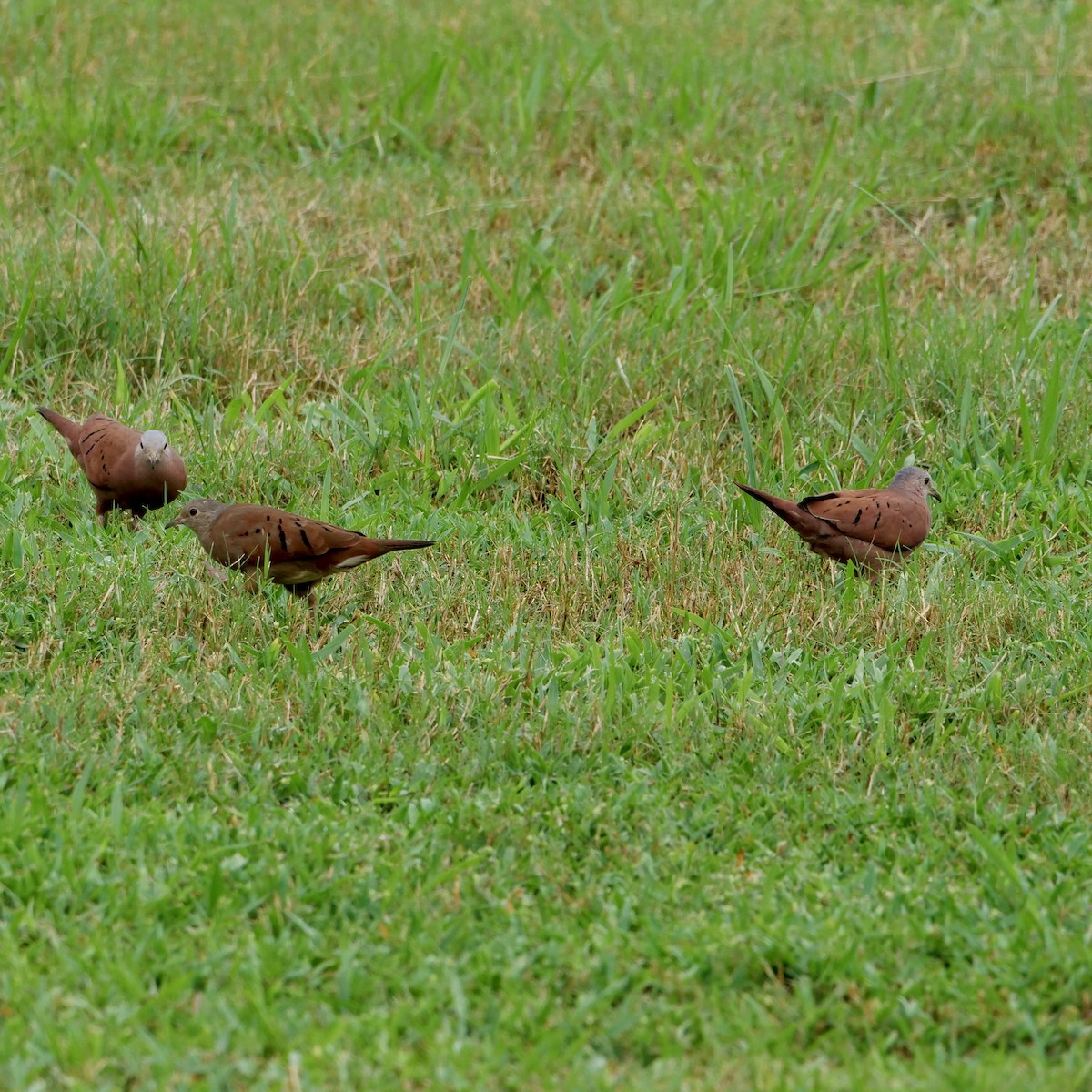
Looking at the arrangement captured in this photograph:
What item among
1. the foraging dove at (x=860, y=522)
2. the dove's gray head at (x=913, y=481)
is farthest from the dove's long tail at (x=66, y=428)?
the dove's gray head at (x=913, y=481)

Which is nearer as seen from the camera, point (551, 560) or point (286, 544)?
point (286, 544)

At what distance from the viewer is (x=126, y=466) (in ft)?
18.9

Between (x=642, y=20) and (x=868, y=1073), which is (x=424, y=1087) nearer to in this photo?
(x=868, y=1073)

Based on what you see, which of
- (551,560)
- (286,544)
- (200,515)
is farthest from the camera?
(551,560)

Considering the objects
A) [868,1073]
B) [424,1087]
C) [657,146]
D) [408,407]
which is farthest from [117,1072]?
[657,146]

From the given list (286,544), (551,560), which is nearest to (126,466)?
(286,544)

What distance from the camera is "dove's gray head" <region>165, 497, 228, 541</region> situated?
5457 mm

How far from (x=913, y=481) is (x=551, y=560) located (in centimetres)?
147

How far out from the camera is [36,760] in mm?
4227

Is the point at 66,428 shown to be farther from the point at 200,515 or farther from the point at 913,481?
the point at 913,481

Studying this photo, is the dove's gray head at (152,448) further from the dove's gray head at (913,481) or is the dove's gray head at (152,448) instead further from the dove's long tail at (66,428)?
the dove's gray head at (913,481)

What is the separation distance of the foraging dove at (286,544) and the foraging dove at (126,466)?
463mm

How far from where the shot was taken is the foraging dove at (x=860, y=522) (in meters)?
5.59

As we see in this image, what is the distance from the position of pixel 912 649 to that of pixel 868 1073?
7.18 feet
